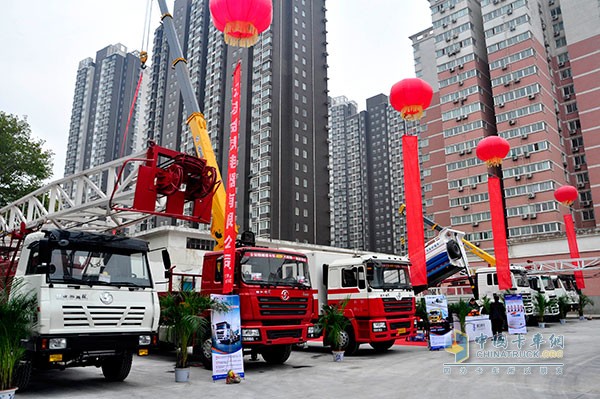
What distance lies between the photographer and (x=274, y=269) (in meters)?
10.6

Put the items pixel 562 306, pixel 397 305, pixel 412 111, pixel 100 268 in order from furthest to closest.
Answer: pixel 562 306 < pixel 412 111 < pixel 397 305 < pixel 100 268

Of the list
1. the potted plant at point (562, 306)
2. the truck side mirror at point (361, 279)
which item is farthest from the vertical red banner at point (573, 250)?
the truck side mirror at point (361, 279)

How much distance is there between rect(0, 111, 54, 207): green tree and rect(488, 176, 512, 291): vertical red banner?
2698 cm

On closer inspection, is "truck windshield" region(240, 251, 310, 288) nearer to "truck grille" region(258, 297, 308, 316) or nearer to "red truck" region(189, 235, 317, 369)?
"red truck" region(189, 235, 317, 369)

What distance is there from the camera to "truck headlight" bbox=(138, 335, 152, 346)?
8180mm

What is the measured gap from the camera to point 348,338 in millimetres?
12766

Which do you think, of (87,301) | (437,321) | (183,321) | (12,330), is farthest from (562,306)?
(12,330)

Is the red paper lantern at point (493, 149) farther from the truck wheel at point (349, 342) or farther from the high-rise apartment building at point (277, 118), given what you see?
the high-rise apartment building at point (277, 118)

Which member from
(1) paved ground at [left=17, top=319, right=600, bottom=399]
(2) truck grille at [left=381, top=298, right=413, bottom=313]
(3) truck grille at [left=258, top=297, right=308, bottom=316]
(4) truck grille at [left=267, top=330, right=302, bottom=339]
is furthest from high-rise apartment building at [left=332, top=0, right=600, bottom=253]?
(4) truck grille at [left=267, top=330, right=302, bottom=339]

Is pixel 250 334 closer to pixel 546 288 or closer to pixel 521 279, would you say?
pixel 521 279

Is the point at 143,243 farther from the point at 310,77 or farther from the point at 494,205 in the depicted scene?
the point at 310,77

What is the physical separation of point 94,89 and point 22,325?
105523mm

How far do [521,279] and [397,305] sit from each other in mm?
11381

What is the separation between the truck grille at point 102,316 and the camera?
7430 mm
